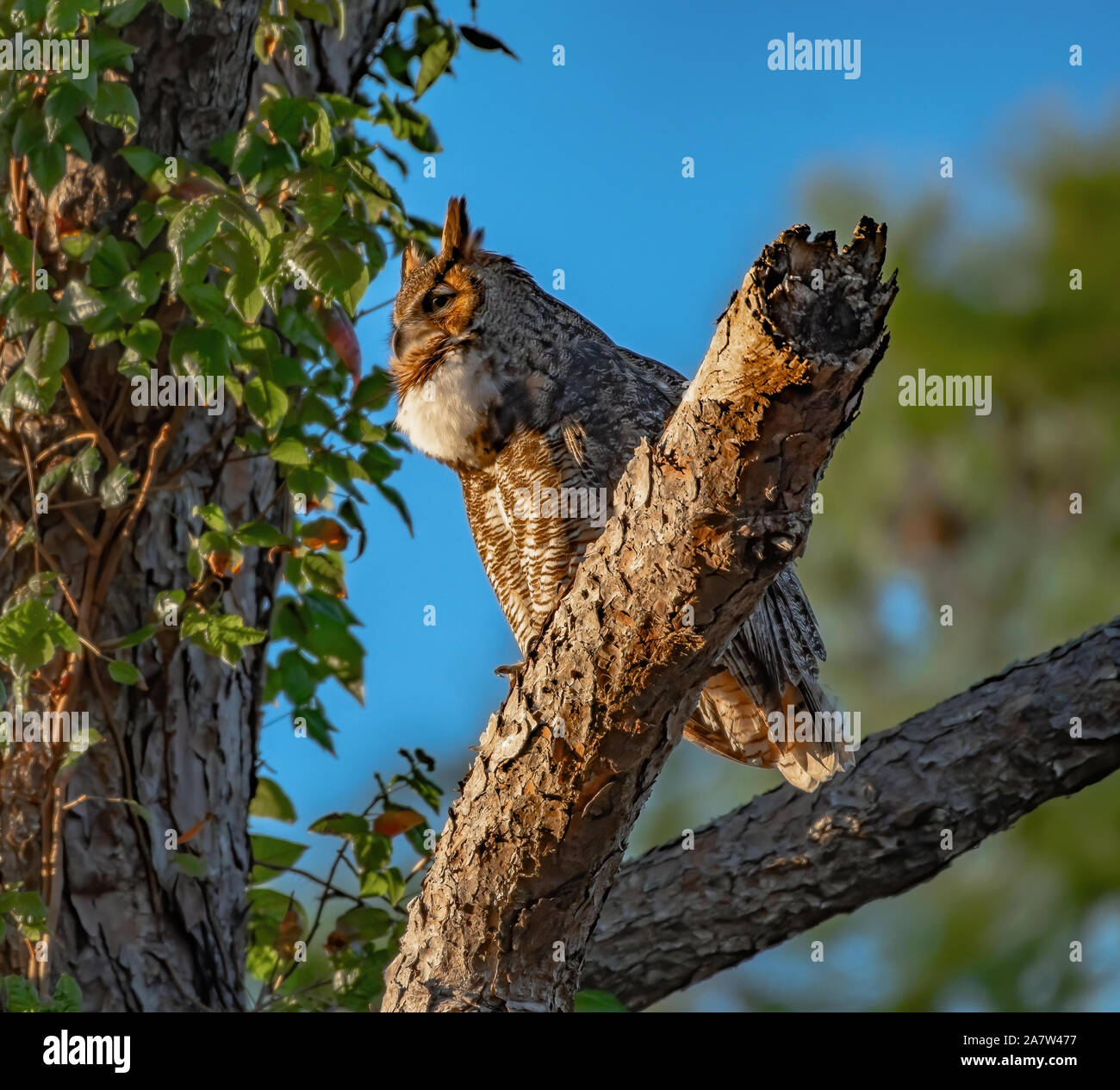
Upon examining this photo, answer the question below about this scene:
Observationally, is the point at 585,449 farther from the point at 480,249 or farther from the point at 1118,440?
the point at 1118,440

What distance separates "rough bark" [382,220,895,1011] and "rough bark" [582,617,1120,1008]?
78 cm

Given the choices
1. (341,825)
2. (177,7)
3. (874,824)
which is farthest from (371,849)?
(177,7)

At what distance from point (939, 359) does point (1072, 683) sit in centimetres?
297

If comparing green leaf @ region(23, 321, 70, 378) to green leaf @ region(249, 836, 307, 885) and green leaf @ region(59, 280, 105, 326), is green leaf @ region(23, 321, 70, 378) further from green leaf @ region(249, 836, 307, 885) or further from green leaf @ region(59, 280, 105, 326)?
green leaf @ region(249, 836, 307, 885)

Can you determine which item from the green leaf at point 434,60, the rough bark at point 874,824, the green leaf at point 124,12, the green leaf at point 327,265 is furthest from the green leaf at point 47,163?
the rough bark at point 874,824

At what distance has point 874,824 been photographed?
7.84 ft

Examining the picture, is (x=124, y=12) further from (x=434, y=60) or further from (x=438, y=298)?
(x=434, y=60)

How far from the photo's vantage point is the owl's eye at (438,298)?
2.27 metres

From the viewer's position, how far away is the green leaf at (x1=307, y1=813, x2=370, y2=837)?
7.49ft

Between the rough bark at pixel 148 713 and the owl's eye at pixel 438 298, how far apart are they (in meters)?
0.48

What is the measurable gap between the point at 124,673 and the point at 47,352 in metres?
0.54

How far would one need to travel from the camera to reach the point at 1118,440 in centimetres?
498

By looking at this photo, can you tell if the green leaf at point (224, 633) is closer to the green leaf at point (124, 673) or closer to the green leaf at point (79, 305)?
the green leaf at point (124, 673)
